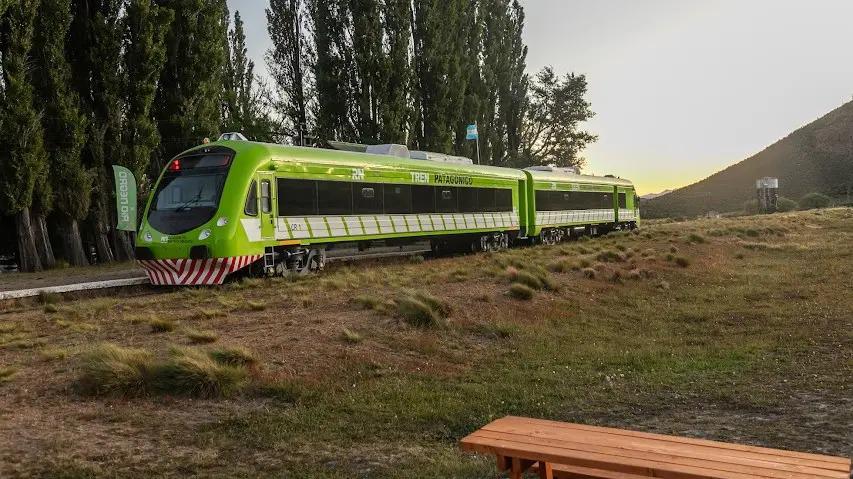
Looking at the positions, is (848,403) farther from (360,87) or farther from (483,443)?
(360,87)

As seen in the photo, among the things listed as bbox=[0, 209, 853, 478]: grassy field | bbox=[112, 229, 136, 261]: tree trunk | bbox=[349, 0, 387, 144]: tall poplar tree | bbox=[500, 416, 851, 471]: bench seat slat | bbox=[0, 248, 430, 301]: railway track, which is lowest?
bbox=[0, 209, 853, 478]: grassy field

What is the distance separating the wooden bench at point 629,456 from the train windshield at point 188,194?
12.5 m

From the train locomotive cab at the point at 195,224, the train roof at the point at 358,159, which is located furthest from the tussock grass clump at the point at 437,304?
the train roof at the point at 358,159

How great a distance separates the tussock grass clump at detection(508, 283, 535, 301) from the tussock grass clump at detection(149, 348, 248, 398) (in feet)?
22.5

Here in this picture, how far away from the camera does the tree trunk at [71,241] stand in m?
24.9

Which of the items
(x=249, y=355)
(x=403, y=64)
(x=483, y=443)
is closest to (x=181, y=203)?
(x=249, y=355)

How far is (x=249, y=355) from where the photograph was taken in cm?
805

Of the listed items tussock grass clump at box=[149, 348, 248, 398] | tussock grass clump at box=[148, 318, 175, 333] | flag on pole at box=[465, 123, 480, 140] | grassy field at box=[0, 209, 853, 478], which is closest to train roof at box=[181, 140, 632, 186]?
grassy field at box=[0, 209, 853, 478]

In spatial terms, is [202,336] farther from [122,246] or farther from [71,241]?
[122,246]

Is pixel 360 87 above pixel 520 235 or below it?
above

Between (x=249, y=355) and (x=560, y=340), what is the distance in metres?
4.61

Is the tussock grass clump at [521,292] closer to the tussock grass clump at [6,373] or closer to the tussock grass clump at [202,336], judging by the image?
the tussock grass clump at [202,336]

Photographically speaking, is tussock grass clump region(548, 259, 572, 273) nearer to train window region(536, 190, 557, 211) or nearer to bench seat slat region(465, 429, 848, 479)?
train window region(536, 190, 557, 211)

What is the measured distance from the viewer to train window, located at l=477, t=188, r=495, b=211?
86.8 feet
